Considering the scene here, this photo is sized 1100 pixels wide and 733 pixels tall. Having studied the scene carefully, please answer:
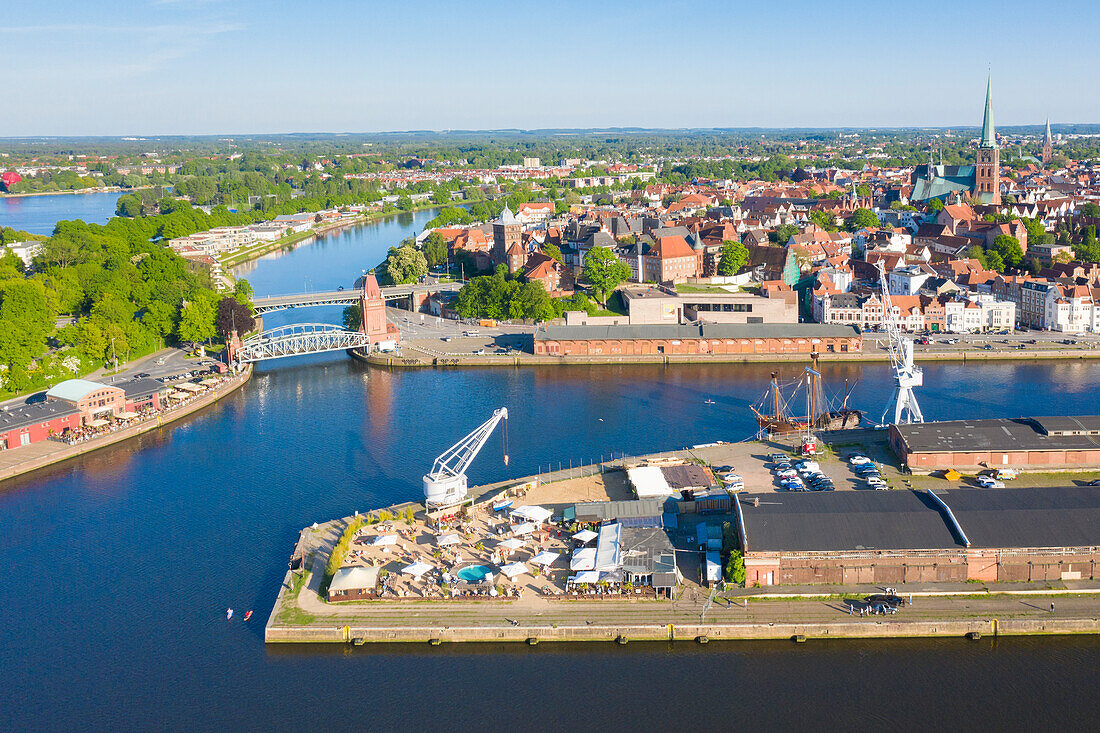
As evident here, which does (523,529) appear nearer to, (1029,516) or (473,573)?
(473,573)

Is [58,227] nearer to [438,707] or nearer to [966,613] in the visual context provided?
[438,707]

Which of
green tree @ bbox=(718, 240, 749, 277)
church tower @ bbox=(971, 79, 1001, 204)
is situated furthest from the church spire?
green tree @ bbox=(718, 240, 749, 277)

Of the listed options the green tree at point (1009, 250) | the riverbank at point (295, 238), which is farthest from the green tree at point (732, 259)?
the riverbank at point (295, 238)

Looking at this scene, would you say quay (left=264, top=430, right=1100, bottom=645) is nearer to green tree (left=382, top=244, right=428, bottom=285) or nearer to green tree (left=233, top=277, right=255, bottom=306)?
green tree (left=233, top=277, right=255, bottom=306)

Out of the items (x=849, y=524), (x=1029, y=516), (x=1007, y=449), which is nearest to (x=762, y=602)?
(x=849, y=524)

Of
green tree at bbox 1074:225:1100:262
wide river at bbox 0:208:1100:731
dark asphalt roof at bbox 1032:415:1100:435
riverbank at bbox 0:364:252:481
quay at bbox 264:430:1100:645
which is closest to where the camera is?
wide river at bbox 0:208:1100:731

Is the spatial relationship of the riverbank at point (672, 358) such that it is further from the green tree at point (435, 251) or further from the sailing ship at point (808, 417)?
the green tree at point (435, 251)
